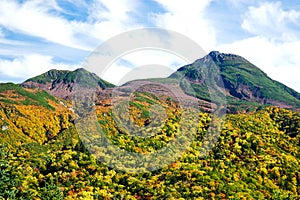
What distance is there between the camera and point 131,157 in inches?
1628

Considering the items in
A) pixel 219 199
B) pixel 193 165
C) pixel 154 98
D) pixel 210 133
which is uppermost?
pixel 154 98

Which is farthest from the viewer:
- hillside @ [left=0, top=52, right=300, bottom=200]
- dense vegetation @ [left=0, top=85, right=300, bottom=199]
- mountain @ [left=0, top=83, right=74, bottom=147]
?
mountain @ [left=0, top=83, right=74, bottom=147]

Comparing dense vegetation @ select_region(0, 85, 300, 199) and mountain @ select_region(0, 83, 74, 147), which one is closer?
dense vegetation @ select_region(0, 85, 300, 199)

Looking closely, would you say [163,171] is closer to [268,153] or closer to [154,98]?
[268,153]

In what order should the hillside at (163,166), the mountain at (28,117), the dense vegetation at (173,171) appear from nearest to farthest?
the dense vegetation at (173,171), the hillside at (163,166), the mountain at (28,117)

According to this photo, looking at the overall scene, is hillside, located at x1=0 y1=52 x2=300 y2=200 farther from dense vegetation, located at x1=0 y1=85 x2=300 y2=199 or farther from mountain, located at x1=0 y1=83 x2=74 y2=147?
mountain, located at x1=0 y1=83 x2=74 y2=147

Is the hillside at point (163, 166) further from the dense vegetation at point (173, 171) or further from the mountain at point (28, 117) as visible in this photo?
the mountain at point (28, 117)

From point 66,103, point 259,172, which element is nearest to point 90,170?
point 259,172

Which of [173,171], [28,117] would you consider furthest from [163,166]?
[28,117]

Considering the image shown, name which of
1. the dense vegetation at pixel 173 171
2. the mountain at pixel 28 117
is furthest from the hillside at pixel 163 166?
the mountain at pixel 28 117

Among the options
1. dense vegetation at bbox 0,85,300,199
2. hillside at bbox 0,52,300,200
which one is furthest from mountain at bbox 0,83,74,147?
dense vegetation at bbox 0,85,300,199

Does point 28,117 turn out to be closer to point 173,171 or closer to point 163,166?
point 163,166

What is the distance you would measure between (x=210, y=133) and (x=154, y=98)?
43666mm

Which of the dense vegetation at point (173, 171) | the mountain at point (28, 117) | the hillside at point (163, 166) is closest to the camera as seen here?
the dense vegetation at point (173, 171)
